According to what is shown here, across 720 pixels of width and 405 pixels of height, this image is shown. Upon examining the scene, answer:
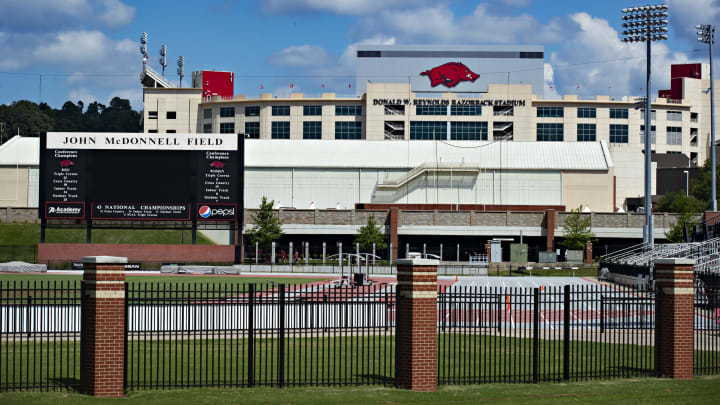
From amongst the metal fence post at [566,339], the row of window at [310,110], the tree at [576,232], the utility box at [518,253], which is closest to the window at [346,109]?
the row of window at [310,110]

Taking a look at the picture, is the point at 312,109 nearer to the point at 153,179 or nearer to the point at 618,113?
the point at 618,113

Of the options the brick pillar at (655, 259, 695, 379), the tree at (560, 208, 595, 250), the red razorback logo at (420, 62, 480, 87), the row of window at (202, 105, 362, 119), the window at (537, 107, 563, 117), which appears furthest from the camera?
the window at (537, 107, 563, 117)

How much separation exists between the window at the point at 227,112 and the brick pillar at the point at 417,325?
105 m

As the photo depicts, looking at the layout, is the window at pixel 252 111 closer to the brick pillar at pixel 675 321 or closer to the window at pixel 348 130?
the window at pixel 348 130

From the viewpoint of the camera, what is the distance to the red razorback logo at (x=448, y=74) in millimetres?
113688

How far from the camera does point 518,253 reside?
74.9 m

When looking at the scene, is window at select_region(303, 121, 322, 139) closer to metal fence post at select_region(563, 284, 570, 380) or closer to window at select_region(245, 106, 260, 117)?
window at select_region(245, 106, 260, 117)

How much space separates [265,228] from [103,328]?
6140 cm

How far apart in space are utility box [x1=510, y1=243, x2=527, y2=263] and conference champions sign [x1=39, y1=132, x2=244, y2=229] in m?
25.2

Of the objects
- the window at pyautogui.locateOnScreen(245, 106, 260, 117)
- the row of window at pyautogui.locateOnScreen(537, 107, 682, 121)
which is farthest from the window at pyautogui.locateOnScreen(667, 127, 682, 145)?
the window at pyautogui.locateOnScreen(245, 106, 260, 117)

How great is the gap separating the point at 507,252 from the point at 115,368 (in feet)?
230

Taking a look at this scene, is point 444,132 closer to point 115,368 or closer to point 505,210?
point 505,210

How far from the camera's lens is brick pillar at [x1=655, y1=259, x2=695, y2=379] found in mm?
18953

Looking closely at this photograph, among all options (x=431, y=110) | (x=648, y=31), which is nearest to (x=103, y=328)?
(x=648, y=31)
